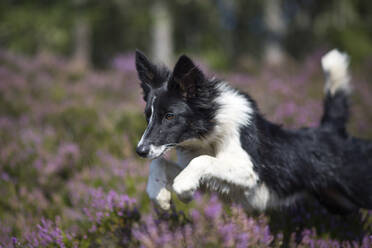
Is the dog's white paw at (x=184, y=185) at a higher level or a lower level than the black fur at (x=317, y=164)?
lower

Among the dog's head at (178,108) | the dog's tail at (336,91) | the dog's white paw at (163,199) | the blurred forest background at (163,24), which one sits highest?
the blurred forest background at (163,24)

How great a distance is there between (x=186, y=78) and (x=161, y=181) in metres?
0.96

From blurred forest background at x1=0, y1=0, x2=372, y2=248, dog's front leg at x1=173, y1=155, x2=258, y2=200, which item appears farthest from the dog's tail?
dog's front leg at x1=173, y1=155, x2=258, y2=200

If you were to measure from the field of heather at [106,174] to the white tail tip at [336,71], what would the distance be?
4.56 feet

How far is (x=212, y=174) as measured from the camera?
→ 273 centimetres

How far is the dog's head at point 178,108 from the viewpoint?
270cm

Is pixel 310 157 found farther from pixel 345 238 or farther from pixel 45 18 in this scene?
pixel 45 18

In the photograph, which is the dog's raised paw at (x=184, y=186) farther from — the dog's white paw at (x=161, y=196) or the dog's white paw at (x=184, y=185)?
the dog's white paw at (x=161, y=196)

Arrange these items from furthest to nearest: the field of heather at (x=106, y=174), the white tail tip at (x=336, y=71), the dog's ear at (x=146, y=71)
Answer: the white tail tip at (x=336, y=71) < the dog's ear at (x=146, y=71) < the field of heather at (x=106, y=174)

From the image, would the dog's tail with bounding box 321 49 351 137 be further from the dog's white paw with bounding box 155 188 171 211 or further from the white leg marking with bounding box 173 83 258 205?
the dog's white paw with bounding box 155 188 171 211

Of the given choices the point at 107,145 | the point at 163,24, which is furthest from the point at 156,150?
the point at 163,24

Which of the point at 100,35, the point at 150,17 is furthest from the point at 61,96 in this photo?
the point at 100,35

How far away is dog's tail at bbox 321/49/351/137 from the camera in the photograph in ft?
12.3

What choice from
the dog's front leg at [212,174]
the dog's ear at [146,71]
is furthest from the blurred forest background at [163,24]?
the dog's front leg at [212,174]
